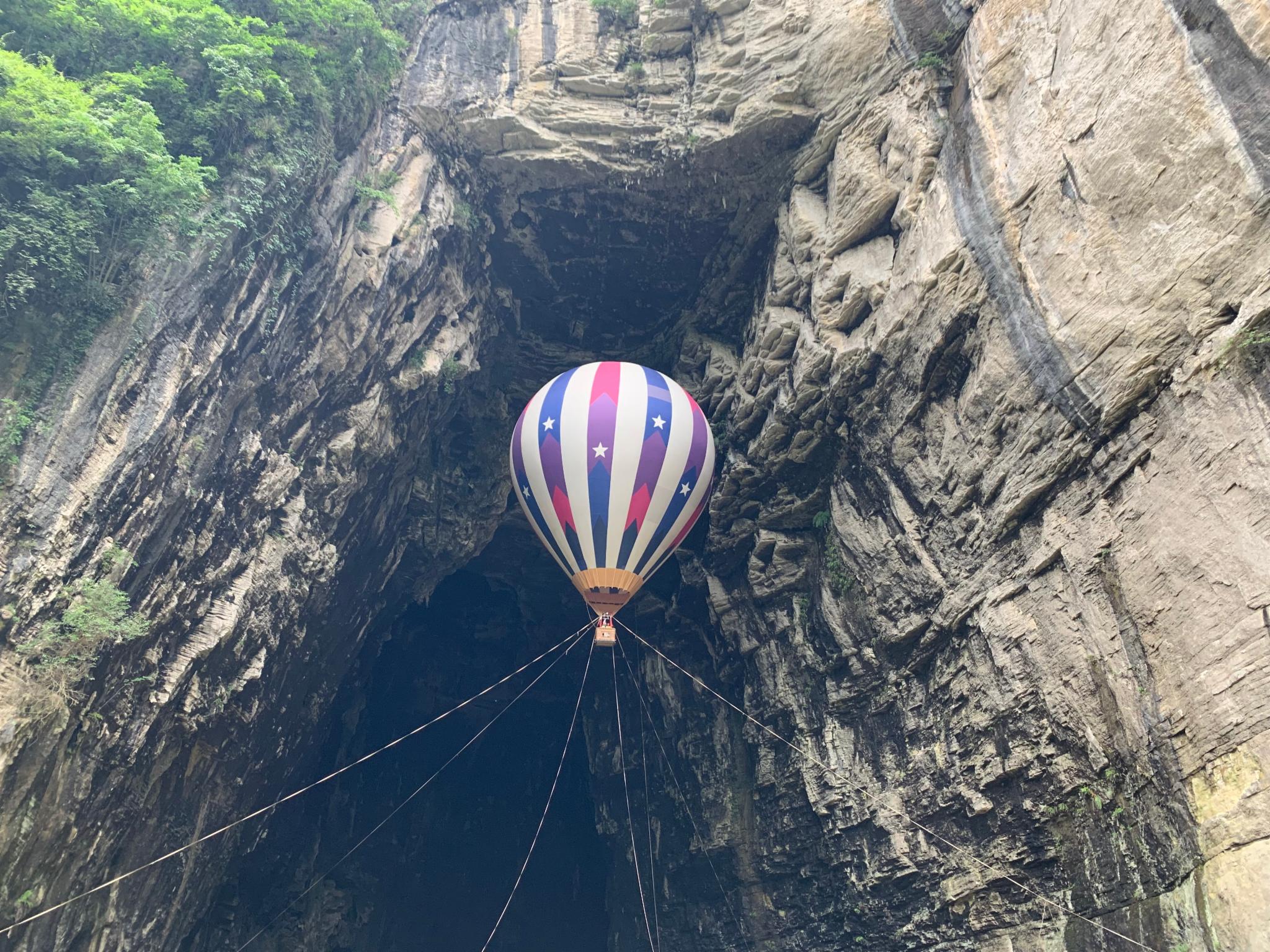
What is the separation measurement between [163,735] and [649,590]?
864 cm

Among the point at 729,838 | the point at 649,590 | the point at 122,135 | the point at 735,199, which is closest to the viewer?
the point at 122,135

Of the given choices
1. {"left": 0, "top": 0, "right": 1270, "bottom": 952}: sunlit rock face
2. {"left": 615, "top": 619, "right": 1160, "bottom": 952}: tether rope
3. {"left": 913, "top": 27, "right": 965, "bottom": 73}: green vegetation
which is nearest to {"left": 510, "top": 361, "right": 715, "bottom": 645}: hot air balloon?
{"left": 0, "top": 0, "right": 1270, "bottom": 952}: sunlit rock face

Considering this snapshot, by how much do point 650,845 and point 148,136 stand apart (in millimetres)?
13614

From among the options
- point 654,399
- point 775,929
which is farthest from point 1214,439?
point 775,929

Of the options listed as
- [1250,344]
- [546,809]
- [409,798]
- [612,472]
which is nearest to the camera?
[1250,344]

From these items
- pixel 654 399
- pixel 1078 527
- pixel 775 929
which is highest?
pixel 654 399

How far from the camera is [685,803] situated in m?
13.8

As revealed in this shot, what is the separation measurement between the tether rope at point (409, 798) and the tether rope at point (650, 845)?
239 cm

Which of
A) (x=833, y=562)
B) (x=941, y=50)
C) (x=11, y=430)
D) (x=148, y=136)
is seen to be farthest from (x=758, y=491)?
(x=11, y=430)

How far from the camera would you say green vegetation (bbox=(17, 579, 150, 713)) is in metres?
7.70

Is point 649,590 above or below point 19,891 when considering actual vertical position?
above

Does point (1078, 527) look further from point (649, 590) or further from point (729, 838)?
point (649, 590)

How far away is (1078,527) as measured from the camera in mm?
7367

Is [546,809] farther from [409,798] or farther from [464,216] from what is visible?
[464,216]
